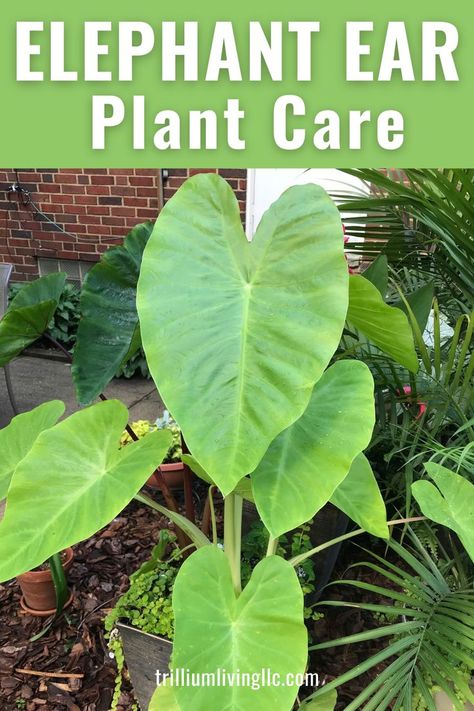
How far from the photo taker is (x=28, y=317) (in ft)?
3.80

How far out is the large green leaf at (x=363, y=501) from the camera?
85 cm

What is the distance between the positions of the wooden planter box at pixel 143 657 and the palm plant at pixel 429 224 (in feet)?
3.32

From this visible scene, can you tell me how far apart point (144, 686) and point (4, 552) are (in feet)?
2.02

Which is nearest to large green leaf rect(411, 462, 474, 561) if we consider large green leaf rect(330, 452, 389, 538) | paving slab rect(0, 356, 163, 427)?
large green leaf rect(330, 452, 389, 538)

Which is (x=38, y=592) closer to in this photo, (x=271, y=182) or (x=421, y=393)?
(x=421, y=393)

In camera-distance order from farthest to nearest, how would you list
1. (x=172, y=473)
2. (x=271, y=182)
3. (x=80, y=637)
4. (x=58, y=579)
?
(x=271, y=182), (x=172, y=473), (x=80, y=637), (x=58, y=579)

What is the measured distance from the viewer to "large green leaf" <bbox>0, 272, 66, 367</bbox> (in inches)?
45.3

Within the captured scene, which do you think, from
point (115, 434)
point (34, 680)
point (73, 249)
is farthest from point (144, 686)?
point (73, 249)

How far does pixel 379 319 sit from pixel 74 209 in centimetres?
313

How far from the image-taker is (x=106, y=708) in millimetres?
1290

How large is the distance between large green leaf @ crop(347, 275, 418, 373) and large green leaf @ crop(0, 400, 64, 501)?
64 cm

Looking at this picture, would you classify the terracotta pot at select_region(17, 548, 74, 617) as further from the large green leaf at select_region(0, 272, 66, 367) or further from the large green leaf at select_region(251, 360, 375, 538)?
the large green leaf at select_region(251, 360, 375, 538)

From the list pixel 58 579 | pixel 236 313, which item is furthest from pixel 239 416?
pixel 58 579

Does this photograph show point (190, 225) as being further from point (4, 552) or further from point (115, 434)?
point (4, 552)
